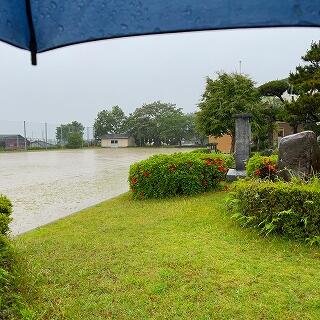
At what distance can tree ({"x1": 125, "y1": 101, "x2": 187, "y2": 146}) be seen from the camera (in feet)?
224

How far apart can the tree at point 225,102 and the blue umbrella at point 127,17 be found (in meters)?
22.1

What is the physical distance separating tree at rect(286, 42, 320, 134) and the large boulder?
30.3 ft

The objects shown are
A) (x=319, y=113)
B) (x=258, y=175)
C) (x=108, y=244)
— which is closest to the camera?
→ (x=108, y=244)

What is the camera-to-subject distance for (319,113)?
56.2 feet

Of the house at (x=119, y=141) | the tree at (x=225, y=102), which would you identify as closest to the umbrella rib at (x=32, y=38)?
the tree at (x=225, y=102)

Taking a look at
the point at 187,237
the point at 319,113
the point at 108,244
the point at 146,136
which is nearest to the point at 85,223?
the point at 108,244

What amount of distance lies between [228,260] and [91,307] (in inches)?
69.4

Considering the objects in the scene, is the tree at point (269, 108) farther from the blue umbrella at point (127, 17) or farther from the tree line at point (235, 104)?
the blue umbrella at point (127, 17)

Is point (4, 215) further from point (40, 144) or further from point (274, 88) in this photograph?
point (40, 144)

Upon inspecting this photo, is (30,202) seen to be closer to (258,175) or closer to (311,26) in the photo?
(258,175)

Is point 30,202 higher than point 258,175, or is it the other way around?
point 258,175

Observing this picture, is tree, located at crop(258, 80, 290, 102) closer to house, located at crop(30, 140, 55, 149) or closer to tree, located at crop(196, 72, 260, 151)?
tree, located at crop(196, 72, 260, 151)

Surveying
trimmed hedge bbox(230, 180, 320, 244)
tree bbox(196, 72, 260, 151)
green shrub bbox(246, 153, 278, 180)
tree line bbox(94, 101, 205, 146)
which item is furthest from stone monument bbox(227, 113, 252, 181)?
tree line bbox(94, 101, 205, 146)

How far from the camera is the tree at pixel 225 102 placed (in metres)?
23.1
